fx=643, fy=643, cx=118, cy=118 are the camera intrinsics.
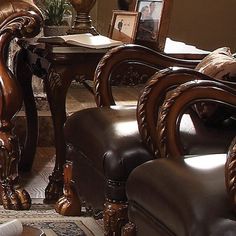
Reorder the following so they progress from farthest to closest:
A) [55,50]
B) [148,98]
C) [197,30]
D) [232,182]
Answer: [197,30], [55,50], [148,98], [232,182]

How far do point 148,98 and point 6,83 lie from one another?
3.06 feet

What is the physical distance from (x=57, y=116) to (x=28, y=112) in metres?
0.53

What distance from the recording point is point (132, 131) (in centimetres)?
184

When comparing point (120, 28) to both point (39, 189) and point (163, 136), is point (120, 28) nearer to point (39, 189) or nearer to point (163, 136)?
point (39, 189)

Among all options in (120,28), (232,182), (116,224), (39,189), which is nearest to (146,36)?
(120,28)

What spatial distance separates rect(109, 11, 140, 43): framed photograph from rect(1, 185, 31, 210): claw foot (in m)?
0.79

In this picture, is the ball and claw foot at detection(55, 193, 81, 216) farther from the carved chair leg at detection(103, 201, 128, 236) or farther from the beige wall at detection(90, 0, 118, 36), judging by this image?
the beige wall at detection(90, 0, 118, 36)

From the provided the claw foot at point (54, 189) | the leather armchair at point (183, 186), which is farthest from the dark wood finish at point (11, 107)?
the leather armchair at point (183, 186)

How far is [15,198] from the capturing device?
8.57ft

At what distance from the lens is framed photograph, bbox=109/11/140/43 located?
2.78 metres

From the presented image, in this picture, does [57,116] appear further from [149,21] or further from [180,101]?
[180,101]

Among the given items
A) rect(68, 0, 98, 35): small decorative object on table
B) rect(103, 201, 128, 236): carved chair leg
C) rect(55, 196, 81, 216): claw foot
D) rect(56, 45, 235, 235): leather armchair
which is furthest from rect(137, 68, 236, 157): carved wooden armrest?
rect(68, 0, 98, 35): small decorative object on table

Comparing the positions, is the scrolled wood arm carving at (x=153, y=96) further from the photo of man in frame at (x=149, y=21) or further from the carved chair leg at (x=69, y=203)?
the photo of man in frame at (x=149, y=21)

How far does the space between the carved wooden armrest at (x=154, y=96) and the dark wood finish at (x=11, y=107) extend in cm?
90
